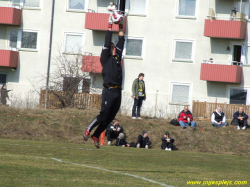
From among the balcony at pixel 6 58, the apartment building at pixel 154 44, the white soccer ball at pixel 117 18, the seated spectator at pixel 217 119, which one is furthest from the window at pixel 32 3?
the white soccer ball at pixel 117 18

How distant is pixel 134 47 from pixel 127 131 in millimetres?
12407

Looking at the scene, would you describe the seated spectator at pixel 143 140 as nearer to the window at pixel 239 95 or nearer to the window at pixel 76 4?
the window at pixel 239 95

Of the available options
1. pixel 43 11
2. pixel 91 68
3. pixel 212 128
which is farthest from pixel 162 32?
pixel 212 128

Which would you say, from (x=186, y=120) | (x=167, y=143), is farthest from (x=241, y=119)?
(x=167, y=143)

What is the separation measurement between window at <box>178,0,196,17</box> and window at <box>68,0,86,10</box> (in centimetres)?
741

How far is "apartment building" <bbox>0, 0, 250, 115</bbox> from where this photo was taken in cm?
3616

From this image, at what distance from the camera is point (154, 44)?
37938mm

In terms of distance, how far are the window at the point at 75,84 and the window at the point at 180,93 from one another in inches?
262

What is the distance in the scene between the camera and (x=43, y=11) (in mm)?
38906

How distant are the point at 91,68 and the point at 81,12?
5104 mm

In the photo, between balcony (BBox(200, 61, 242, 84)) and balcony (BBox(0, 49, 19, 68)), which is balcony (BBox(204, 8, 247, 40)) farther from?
balcony (BBox(0, 49, 19, 68))

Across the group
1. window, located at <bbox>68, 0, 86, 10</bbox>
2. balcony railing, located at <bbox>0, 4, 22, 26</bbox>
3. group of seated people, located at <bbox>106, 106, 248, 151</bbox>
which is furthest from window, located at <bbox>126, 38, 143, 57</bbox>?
group of seated people, located at <bbox>106, 106, 248, 151</bbox>

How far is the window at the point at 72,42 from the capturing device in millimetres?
38841

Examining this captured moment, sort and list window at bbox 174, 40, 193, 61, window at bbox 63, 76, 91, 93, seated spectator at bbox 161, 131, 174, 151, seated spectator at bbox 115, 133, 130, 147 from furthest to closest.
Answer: window at bbox 174, 40, 193, 61
window at bbox 63, 76, 91, 93
seated spectator at bbox 115, 133, 130, 147
seated spectator at bbox 161, 131, 174, 151
